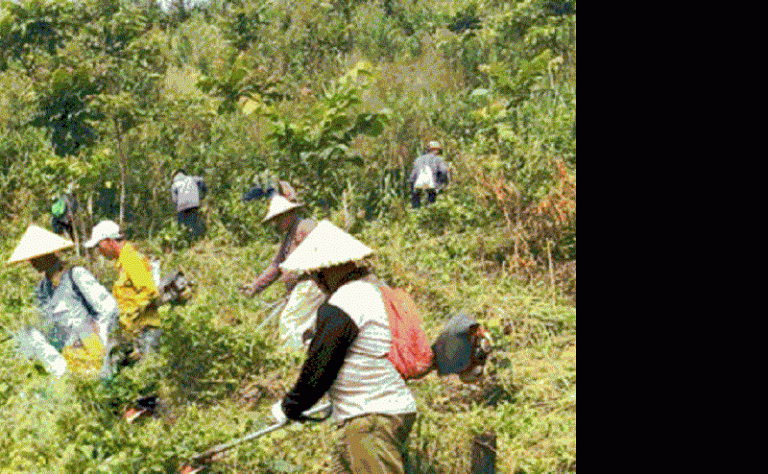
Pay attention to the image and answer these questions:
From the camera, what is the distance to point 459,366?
170 inches

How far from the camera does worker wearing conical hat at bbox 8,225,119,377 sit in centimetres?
604

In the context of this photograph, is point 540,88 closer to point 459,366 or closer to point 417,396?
point 417,396

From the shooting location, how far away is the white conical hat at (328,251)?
4.02 meters

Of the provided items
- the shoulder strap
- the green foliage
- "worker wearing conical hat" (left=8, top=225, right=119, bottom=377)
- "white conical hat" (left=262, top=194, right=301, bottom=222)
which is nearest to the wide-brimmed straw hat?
"worker wearing conical hat" (left=8, top=225, right=119, bottom=377)

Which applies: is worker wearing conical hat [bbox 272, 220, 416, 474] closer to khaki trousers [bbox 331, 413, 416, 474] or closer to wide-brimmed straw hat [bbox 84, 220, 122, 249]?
khaki trousers [bbox 331, 413, 416, 474]

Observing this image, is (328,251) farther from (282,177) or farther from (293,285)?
(282,177)

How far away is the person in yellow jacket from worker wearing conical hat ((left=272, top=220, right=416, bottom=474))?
2.56m

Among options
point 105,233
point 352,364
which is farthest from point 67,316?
point 352,364

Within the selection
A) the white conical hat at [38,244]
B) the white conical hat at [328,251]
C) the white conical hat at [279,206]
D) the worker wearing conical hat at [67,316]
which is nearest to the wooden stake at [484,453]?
the white conical hat at [328,251]

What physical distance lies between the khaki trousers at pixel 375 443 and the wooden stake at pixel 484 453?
2.56ft

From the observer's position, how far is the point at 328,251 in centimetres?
404

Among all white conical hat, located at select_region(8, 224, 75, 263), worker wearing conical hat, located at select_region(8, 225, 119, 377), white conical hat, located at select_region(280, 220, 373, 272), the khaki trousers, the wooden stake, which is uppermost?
white conical hat, located at select_region(280, 220, 373, 272)
